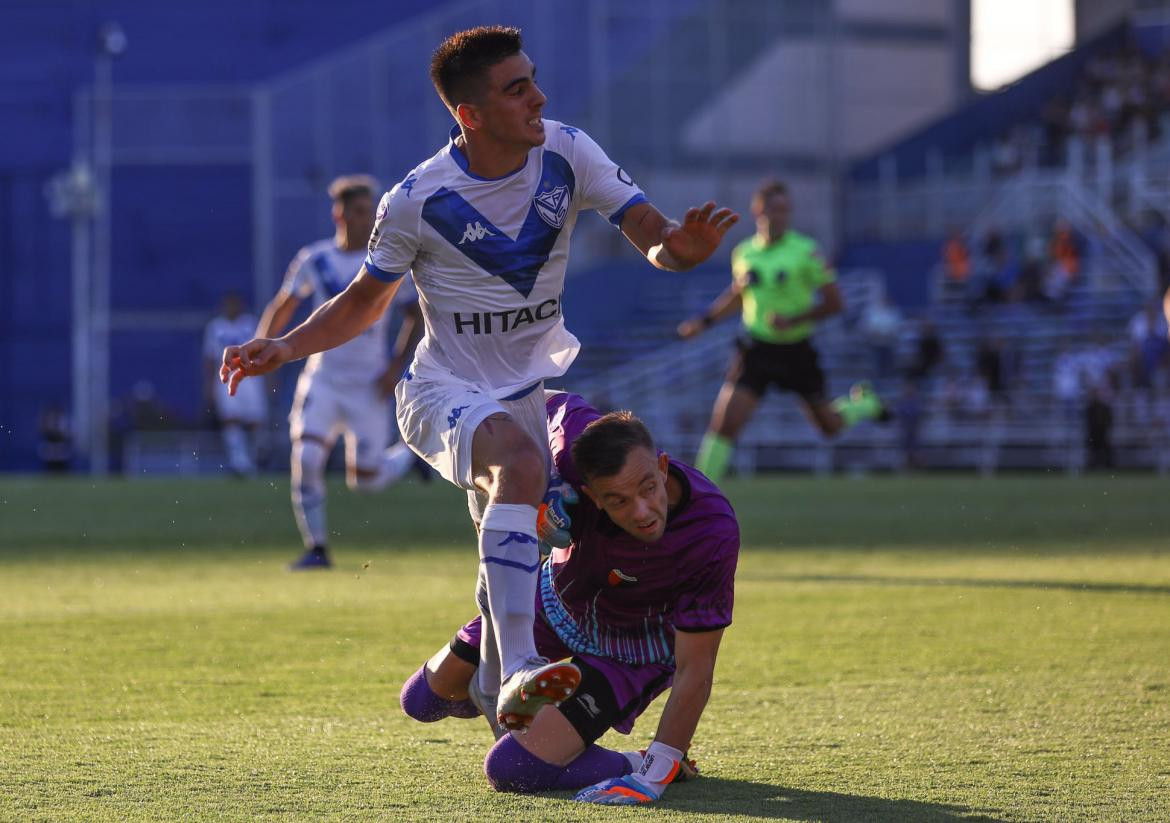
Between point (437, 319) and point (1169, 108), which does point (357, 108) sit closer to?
point (1169, 108)

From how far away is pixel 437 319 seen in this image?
219 inches

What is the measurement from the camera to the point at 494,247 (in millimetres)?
5406

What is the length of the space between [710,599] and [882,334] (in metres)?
25.1

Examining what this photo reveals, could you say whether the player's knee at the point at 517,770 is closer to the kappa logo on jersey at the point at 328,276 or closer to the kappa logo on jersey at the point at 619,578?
the kappa logo on jersey at the point at 619,578

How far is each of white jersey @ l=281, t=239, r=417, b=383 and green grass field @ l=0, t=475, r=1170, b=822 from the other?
3.95 feet

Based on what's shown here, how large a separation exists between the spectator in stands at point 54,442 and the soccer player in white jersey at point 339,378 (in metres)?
21.5

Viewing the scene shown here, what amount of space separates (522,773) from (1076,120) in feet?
99.1

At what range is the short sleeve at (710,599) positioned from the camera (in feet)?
15.4

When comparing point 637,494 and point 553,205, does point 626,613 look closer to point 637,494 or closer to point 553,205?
point 637,494

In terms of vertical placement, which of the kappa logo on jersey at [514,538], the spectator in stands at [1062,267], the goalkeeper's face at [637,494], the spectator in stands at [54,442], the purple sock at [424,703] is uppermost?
the spectator in stands at [1062,267]

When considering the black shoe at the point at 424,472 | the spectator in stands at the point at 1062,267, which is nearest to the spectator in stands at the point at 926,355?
the spectator in stands at the point at 1062,267

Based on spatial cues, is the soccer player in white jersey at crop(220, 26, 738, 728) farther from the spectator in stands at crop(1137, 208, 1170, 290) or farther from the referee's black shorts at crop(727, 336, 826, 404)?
the spectator in stands at crop(1137, 208, 1170, 290)

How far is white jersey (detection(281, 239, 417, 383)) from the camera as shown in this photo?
36.4 feet

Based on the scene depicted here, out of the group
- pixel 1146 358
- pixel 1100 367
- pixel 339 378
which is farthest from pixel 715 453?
pixel 1100 367
